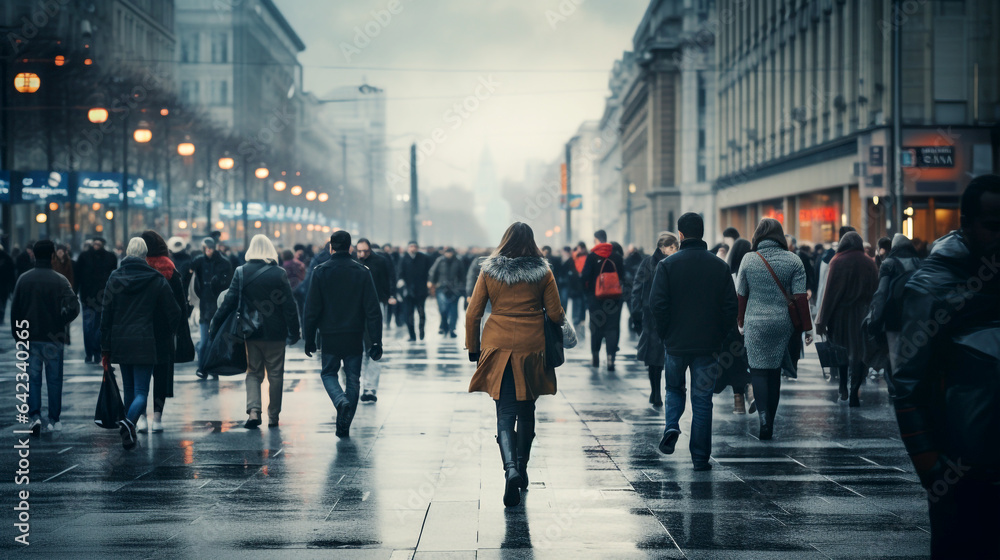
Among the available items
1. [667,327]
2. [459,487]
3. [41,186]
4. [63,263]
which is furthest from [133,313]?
[41,186]

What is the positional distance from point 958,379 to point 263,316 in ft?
26.6

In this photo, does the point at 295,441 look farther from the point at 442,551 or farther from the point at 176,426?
the point at 442,551

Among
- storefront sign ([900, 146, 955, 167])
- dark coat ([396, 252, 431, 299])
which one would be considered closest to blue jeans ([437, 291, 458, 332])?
dark coat ([396, 252, 431, 299])

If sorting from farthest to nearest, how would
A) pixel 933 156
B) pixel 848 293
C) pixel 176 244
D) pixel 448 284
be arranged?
1. pixel 933 156
2. pixel 448 284
3. pixel 176 244
4. pixel 848 293

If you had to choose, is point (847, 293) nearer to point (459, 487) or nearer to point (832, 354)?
point (832, 354)

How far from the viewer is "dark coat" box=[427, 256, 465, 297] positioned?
24.4 metres

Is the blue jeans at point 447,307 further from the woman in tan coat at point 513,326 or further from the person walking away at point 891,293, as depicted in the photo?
the woman in tan coat at point 513,326

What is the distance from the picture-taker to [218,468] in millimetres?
8945

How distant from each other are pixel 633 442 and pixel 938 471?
602 centimetres

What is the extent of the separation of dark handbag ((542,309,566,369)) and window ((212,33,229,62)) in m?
113

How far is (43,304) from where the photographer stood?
11.1 metres

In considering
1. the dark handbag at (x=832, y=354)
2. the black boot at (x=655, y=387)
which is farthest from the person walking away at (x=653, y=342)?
the dark handbag at (x=832, y=354)

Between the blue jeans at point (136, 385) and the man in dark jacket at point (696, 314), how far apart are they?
4.81 meters

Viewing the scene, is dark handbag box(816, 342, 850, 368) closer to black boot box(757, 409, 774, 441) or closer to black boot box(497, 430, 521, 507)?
black boot box(757, 409, 774, 441)
